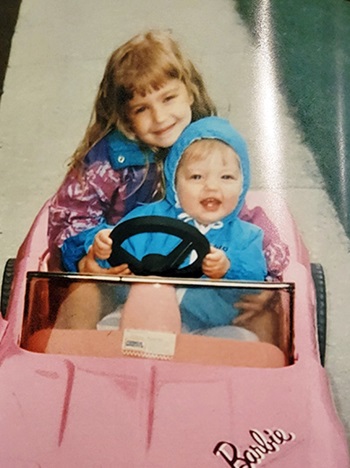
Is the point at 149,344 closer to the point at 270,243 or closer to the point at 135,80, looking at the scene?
the point at 270,243

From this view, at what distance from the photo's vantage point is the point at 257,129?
68cm

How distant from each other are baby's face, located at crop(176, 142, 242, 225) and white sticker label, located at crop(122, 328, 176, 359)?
12 centimetres

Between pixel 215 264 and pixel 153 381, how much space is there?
13 cm

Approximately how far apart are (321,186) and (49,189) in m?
0.27

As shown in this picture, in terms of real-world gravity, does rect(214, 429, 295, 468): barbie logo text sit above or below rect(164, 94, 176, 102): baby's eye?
below

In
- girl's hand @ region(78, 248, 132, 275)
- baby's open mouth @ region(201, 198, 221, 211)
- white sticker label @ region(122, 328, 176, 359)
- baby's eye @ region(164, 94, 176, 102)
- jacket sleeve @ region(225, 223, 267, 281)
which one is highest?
baby's eye @ region(164, 94, 176, 102)

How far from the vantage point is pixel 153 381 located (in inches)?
21.8

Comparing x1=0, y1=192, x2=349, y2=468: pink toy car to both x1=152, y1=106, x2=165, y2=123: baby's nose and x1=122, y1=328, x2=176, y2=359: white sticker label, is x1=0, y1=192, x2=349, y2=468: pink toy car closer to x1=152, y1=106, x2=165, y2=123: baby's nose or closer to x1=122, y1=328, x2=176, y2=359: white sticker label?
x1=122, y1=328, x2=176, y2=359: white sticker label

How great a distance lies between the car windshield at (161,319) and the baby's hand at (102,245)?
0.08ft

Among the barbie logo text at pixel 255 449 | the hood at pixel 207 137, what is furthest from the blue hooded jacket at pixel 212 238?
the barbie logo text at pixel 255 449

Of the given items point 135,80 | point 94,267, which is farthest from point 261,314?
point 135,80

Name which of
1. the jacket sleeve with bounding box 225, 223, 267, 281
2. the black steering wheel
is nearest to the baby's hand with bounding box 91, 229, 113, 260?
the black steering wheel

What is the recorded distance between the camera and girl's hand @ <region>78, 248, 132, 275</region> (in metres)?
0.61

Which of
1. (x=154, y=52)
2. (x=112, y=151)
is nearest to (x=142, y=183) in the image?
(x=112, y=151)
